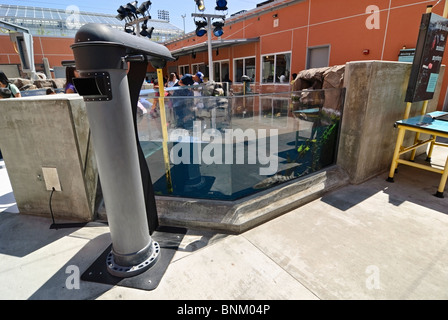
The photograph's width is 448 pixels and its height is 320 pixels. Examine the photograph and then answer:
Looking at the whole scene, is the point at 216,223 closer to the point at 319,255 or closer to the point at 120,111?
the point at 319,255

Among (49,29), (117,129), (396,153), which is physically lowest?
(396,153)

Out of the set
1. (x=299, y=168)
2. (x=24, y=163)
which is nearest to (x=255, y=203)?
(x=299, y=168)

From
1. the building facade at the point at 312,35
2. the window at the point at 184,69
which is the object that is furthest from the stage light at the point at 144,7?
the window at the point at 184,69

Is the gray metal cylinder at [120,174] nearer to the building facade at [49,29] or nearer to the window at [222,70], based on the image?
the window at [222,70]

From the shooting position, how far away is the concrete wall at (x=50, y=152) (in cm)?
264

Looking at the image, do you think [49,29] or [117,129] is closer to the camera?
[117,129]

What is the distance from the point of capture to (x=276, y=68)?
13836mm

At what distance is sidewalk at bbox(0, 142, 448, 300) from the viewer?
6.40 feet

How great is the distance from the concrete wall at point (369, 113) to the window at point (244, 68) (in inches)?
479

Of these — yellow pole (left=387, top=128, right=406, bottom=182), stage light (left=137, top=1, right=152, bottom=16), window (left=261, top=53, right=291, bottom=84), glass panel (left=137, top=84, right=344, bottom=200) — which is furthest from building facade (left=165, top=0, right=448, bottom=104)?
glass panel (left=137, top=84, right=344, bottom=200)

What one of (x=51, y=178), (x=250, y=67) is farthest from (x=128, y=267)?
(x=250, y=67)

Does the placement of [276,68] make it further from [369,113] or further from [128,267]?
[128,267]

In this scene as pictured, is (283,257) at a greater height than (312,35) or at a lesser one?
lesser

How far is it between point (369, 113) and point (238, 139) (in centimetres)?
198
